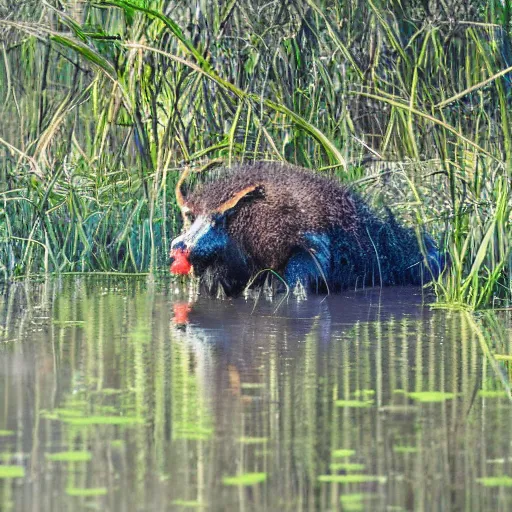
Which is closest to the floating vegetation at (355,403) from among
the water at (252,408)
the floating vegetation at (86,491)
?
the water at (252,408)

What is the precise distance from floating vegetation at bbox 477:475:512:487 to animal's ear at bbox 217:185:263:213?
4403 millimetres

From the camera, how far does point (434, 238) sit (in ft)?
29.2

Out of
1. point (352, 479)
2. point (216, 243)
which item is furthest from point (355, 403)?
point (216, 243)

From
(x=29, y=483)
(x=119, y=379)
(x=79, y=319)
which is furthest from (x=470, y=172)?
(x=29, y=483)

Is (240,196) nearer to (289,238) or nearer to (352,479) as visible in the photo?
(289,238)

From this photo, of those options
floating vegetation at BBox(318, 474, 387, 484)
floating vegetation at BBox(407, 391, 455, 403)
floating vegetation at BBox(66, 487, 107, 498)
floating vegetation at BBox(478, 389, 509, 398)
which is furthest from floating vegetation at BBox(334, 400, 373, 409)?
Answer: floating vegetation at BBox(66, 487, 107, 498)

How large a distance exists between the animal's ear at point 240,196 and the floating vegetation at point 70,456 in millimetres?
4062

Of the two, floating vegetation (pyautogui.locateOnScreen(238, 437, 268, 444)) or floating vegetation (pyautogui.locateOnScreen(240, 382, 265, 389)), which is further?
floating vegetation (pyautogui.locateOnScreen(240, 382, 265, 389))

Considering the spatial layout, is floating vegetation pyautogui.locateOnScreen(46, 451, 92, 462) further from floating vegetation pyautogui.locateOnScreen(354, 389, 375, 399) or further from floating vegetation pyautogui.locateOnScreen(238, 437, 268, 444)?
floating vegetation pyautogui.locateOnScreen(354, 389, 375, 399)

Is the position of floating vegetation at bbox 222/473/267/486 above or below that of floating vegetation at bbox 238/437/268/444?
below

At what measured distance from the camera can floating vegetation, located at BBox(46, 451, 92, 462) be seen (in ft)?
13.8

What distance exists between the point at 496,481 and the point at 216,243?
4.36m

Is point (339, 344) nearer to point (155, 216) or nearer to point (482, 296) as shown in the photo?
point (482, 296)

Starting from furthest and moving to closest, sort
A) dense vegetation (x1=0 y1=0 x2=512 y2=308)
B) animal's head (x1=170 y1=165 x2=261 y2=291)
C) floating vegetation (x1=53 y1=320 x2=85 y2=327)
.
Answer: dense vegetation (x1=0 y1=0 x2=512 y2=308) → animal's head (x1=170 y1=165 x2=261 y2=291) → floating vegetation (x1=53 y1=320 x2=85 y2=327)
